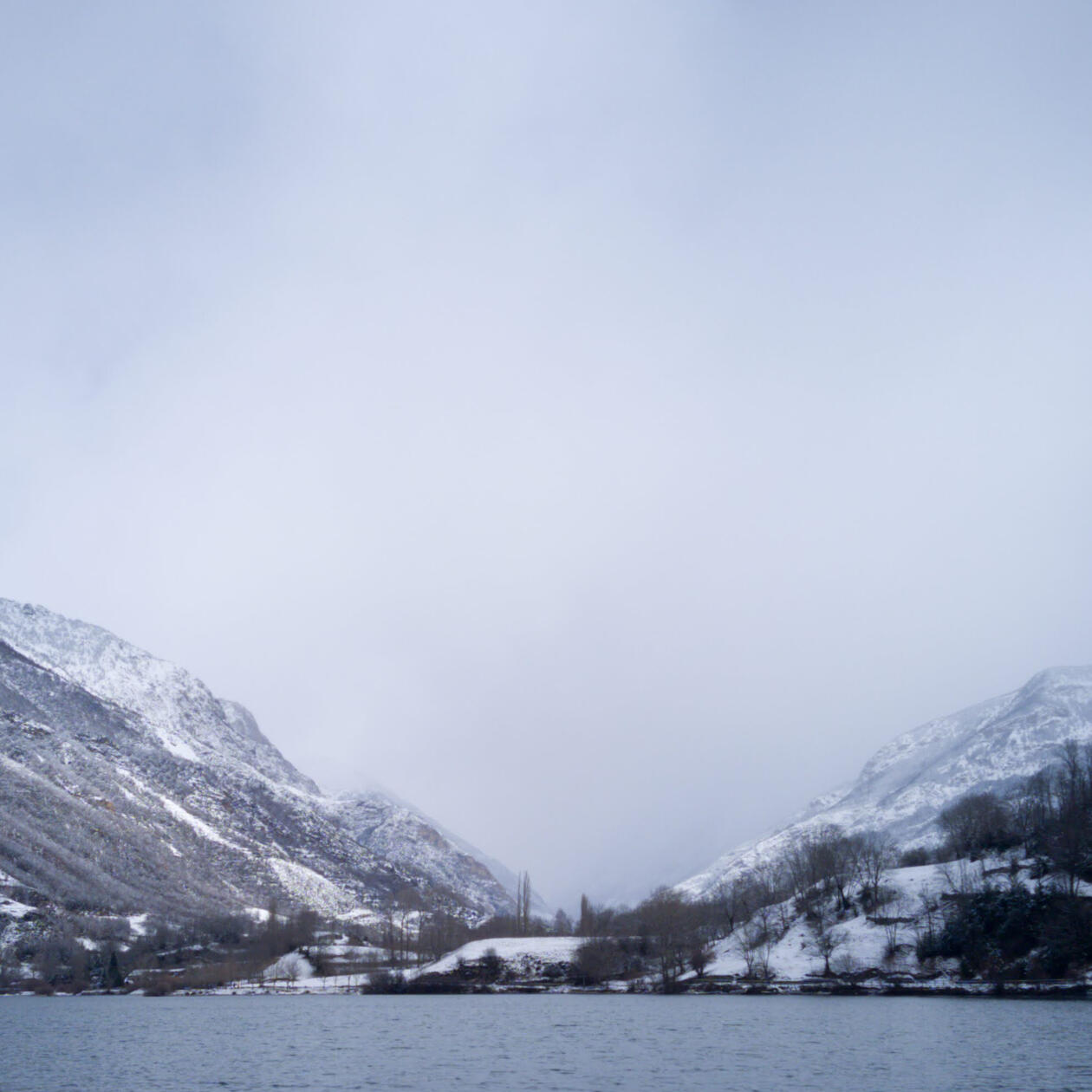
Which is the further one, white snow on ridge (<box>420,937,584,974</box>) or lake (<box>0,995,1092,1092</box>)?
white snow on ridge (<box>420,937,584,974</box>)

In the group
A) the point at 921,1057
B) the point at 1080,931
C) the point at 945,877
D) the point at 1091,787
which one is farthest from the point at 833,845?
the point at 921,1057

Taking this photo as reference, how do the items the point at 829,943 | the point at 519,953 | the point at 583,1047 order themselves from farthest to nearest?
the point at 519,953 < the point at 829,943 < the point at 583,1047

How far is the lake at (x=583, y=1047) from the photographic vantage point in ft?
190

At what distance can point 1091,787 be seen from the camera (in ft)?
566

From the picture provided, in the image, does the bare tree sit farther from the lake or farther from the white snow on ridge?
the white snow on ridge

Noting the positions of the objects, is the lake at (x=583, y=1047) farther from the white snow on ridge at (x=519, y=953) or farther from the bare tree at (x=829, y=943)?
the white snow on ridge at (x=519, y=953)

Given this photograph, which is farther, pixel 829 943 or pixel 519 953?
pixel 519 953

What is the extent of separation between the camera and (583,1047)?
253 feet

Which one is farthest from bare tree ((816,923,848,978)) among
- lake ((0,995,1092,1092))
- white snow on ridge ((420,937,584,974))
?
white snow on ridge ((420,937,584,974))

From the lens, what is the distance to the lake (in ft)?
190

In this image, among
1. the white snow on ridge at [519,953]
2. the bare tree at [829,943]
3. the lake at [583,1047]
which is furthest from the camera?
the white snow on ridge at [519,953]

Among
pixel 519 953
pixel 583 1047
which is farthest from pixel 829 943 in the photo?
pixel 583 1047

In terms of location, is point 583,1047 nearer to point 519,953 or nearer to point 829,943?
point 829,943

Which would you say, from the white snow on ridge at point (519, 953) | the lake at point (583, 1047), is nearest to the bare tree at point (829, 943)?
the lake at point (583, 1047)
